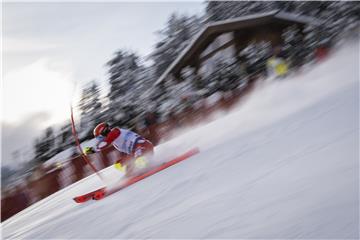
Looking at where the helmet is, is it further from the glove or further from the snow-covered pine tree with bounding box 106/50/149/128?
the snow-covered pine tree with bounding box 106/50/149/128

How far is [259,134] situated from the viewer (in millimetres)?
6426

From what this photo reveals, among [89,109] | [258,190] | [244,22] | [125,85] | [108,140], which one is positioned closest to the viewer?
[258,190]

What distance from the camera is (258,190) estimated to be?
3.97 meters

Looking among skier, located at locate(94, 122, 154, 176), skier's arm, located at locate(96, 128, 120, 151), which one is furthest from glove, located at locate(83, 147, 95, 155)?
skier, located at locate(94, 122, 154, 176)

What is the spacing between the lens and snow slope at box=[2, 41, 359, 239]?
125 inches

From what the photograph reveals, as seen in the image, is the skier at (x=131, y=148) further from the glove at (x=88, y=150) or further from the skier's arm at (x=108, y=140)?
the glove at (x=88, y=150)

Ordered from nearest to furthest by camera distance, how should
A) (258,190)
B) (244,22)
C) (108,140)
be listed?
(258,190) < (108,140) < (244,22)

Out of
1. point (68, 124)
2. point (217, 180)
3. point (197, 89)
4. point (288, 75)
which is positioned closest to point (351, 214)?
point (217, 180)

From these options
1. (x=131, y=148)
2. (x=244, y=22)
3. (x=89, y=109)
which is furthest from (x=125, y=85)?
(x=131, y=148)

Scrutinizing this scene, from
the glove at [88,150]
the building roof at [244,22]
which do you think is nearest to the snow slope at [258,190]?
the glove at [88,150]

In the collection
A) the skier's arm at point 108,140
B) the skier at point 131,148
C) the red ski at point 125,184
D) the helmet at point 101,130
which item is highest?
the helmet at point 101,130

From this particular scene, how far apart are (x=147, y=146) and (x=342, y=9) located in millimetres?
14761

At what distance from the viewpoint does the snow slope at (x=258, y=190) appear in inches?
125

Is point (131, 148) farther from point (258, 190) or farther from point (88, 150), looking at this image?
point (258, 190)
